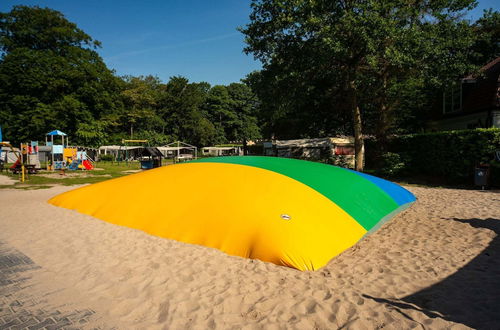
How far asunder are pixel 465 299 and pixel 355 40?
12540 mm

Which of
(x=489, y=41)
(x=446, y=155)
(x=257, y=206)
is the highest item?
(x=489, y=41)

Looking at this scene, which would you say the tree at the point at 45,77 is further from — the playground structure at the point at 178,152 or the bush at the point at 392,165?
the bush at the point at 392,165

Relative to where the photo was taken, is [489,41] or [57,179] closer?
[57,179]

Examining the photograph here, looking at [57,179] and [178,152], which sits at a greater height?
[178,152]

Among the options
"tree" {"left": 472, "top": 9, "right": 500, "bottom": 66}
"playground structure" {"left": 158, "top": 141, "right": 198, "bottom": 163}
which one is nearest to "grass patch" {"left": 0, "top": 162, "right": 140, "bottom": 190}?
"playground structure" {"left": 158, "top": 141, "right": 198, "bottom": 163}

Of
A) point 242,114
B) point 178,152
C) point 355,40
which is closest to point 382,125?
point 355,40

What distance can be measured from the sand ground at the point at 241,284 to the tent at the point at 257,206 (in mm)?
247

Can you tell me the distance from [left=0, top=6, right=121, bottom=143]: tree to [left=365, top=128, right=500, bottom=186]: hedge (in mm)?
32553

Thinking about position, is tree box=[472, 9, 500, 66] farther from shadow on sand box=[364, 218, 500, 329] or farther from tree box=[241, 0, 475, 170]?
shadow on sand box=[364, 218, 500, 329]

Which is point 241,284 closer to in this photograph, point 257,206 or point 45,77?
point 257,206

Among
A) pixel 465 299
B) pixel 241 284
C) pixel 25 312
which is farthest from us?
pixel 241 284

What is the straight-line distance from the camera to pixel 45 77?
30.9 meters

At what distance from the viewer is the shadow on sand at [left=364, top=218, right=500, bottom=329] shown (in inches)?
106

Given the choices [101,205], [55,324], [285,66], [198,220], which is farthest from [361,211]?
[285,66]
